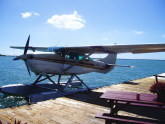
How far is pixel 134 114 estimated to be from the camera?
5047 mm

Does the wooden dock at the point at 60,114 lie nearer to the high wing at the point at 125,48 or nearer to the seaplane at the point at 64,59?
the high wing at the point at 125,48

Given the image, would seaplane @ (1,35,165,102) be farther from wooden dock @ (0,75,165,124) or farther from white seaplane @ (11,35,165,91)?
wooden dock @ (0,75,165,124)

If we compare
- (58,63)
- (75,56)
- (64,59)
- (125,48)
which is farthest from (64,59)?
(125,48)

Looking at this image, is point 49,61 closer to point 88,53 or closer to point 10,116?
point 88,53

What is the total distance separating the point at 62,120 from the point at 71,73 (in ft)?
21.9

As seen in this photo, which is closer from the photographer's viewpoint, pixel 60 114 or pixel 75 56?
pixel 60 114

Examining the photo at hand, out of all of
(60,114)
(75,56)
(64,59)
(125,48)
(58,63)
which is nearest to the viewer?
(60,114)

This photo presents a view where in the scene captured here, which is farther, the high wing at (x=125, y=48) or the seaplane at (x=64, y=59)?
the seaplane at (x=64, y=59)

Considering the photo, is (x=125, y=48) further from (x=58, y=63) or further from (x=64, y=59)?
(x=58, y=63)

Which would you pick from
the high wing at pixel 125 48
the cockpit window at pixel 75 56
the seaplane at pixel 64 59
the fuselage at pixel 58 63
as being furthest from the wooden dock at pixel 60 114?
the cockpit window at pixel 75 56

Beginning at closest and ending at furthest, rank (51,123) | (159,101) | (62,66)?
1. (159,101)
2. (51,123)
3. (62,66)

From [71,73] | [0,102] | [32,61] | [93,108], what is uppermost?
[32,61]

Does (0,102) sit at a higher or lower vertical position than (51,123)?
lower

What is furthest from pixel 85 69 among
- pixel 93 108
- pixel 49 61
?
pixel 93 108
